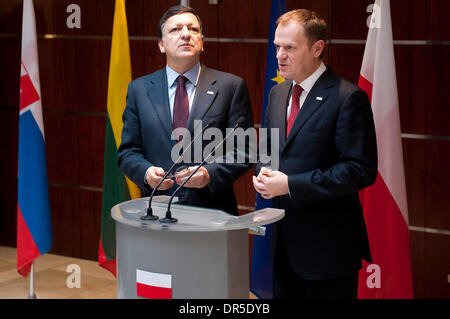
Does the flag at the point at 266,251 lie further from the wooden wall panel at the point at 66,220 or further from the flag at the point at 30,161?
the wooden wall panel at the point at 66,220

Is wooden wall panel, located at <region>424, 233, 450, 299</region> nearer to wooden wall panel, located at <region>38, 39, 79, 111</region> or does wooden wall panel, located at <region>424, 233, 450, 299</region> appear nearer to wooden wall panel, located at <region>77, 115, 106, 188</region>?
wooden wall panel, located at <region>77, 115, 106, 188</region>

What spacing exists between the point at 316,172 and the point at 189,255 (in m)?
0.67

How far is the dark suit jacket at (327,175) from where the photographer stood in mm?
2730

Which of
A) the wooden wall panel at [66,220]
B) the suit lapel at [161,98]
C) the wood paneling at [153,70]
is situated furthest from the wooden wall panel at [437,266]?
the wooden wall panel at [66,220]

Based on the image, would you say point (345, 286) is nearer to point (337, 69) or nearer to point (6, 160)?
point (337, 69)

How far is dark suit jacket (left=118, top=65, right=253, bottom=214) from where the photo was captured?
332 centimetres

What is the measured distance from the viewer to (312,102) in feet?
9.29

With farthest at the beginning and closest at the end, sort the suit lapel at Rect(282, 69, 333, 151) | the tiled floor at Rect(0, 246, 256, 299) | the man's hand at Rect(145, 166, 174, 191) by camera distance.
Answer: the tiled floor at Rect(0, 246, 256, 299), the man's hand at Rect(145, 166, 174, 191), the suit lapel at Rect(282, 69, 333, 151)

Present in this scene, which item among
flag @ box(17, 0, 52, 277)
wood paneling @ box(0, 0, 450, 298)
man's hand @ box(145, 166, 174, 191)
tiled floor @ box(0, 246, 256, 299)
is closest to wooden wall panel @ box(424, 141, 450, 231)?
wood paneling @ box(0, 0, 450, 298)

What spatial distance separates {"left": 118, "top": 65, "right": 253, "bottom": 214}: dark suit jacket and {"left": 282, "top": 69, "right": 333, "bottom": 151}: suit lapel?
54cm

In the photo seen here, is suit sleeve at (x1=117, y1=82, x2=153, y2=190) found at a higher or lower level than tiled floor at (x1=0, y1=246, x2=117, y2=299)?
higher

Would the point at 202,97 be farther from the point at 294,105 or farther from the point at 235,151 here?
the point at 294,105

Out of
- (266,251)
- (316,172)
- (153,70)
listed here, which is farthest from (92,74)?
(316,172)

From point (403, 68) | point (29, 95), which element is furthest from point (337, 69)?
point (29, 95)
